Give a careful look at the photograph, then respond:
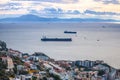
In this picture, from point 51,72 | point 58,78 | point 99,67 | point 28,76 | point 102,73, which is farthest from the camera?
point 99,67

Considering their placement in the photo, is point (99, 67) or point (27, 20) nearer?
point (99, 67)

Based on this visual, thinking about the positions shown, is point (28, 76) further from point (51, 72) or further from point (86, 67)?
point (86, 67)

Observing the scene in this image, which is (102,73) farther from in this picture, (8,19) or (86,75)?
(8,19)

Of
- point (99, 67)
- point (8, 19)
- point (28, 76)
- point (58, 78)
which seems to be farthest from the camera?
point (8, 19)

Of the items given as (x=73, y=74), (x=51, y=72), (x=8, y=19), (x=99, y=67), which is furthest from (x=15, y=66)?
(x=8, y=19)

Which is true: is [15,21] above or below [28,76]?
below

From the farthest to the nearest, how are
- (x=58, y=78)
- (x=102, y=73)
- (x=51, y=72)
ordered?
(x=102, y=73)
(x=51, y=72)
(x=58, y=78)

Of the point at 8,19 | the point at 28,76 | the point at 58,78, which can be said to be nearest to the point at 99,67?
the point at 58,78

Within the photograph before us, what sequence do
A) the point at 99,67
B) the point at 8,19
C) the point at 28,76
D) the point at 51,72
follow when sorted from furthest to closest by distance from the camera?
the point at 8,19 → the point at 99,67 → the point at 51,72 → the point at 28,76

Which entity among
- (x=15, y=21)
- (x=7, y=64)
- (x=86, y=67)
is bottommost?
(x=15, y=21)
